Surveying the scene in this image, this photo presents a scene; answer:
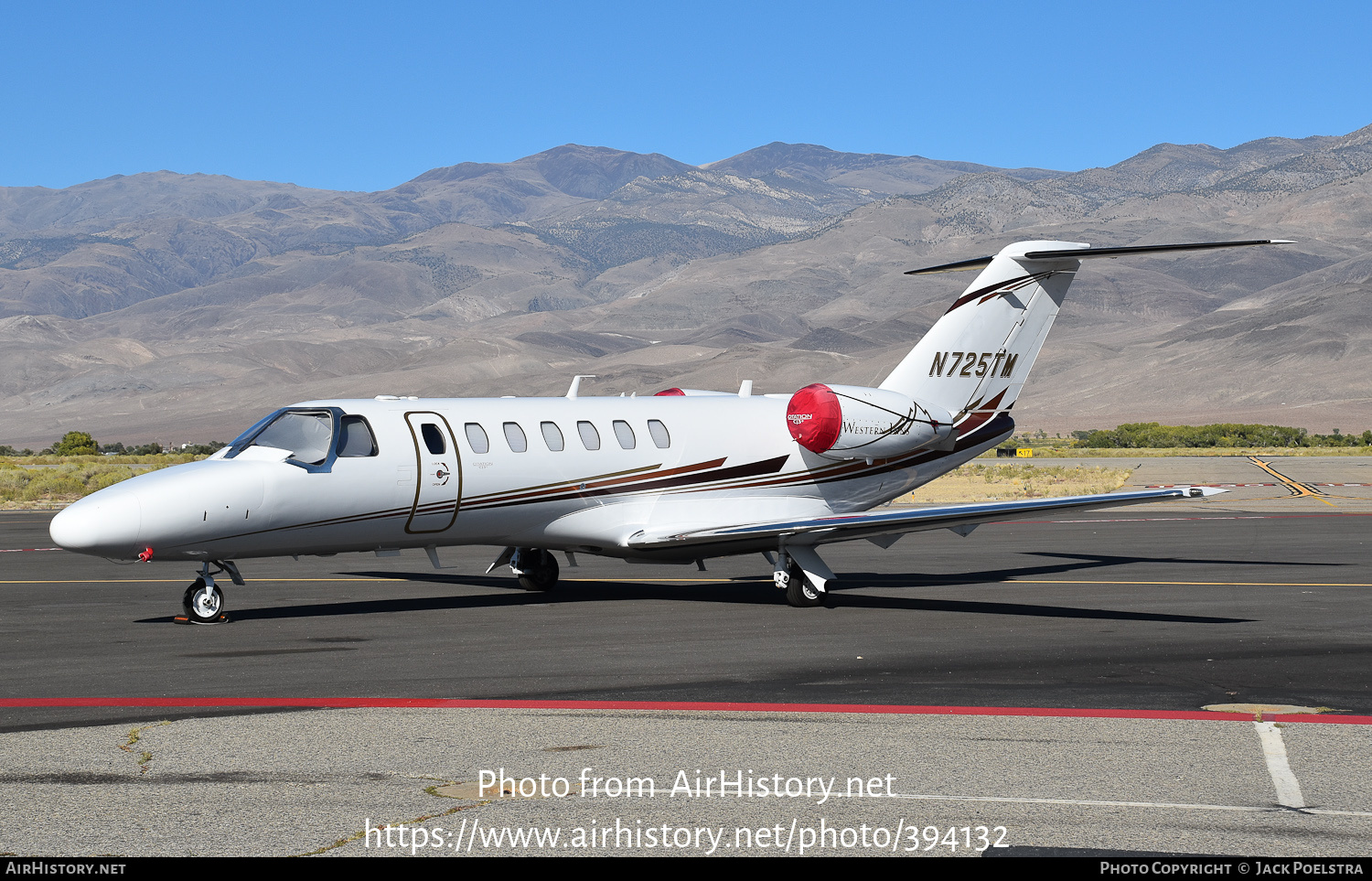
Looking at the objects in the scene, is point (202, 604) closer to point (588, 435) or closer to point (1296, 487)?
point (588, 435)

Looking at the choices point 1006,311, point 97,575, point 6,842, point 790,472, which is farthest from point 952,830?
point 97,575

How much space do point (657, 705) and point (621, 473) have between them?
7711 millimetres

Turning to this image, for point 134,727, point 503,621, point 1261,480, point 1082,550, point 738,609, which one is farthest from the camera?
point 1261,480

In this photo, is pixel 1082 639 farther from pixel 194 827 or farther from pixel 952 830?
pixel 194 827

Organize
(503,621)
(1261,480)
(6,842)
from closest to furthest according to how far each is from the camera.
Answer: (6,842)
(503,621)
(1261,480)

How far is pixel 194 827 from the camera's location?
6.98 meters

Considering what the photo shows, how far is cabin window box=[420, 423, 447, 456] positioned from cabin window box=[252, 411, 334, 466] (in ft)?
3.72

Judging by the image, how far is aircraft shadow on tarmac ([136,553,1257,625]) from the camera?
54.7 feet

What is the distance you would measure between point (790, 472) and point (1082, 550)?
28.5ft

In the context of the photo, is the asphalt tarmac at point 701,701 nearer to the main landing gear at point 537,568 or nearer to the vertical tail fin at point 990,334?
the main landing gear at point 537,568

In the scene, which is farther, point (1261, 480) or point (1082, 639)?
point (1261, 480)

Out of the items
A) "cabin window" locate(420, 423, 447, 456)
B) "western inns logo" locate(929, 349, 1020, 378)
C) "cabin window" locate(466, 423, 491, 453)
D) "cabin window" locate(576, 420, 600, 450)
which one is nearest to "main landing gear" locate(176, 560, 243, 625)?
"cabin window" locate(420, 423, 447, 456)

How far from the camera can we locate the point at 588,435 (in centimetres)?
1812

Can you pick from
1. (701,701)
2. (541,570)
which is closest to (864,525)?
(541,570)
